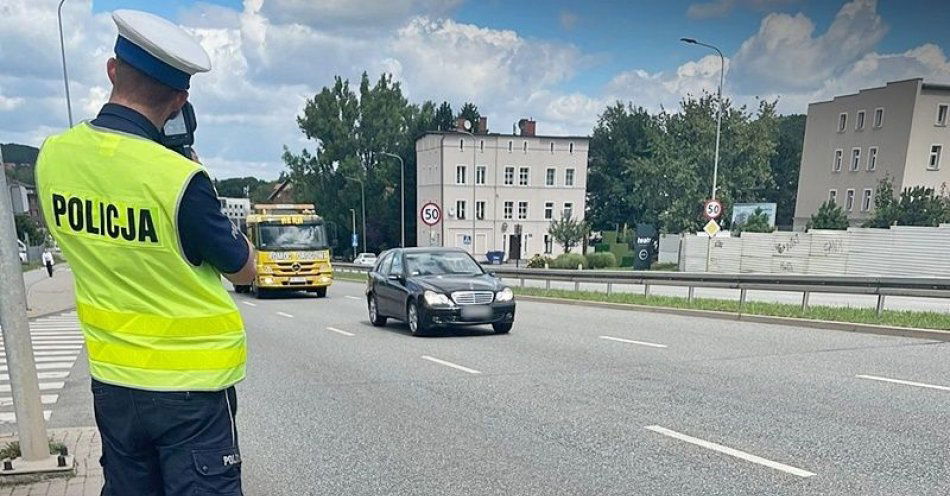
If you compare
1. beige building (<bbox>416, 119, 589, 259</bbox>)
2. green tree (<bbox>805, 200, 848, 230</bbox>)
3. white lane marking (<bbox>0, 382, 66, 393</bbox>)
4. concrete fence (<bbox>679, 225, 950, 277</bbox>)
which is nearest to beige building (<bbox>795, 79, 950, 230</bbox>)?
green tree (<bbox>805, 200, 848, 230</bbox>)

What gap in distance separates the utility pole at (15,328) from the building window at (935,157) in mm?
56386

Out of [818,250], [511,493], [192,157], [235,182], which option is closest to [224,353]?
[192,157]

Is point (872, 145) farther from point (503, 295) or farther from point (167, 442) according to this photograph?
point (167, 442)

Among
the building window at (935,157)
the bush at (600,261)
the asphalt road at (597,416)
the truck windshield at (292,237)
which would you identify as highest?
the building window at (935,157)

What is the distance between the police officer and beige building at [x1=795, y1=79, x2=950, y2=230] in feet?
179

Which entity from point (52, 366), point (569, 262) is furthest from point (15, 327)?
point (569, 262)

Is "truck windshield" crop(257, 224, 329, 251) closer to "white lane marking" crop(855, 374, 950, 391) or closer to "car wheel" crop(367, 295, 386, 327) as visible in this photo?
"car wheel" crop(367, 295, 386, 327)

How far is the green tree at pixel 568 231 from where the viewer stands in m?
54.1

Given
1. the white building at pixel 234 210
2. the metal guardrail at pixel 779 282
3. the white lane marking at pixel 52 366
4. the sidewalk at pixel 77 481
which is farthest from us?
the metal guardrail at pixel 779 282

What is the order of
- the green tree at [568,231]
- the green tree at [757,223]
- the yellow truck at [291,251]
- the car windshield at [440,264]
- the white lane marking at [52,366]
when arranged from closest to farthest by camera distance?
the white lane marking at [52,366], the car windshield at [440,264], the yellow truck at [291,251], the green tree at [757,223], the green tree at [568,231]

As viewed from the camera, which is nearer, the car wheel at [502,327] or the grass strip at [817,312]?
the grass strip at [817,312]

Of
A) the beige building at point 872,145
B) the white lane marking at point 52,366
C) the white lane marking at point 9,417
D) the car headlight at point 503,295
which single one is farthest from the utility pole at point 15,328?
the beige building at point 872,145

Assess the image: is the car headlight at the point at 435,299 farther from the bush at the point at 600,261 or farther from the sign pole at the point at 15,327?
the bush at the point at 600,261

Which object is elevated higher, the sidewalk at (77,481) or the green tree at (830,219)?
the green tree at (830,219)
